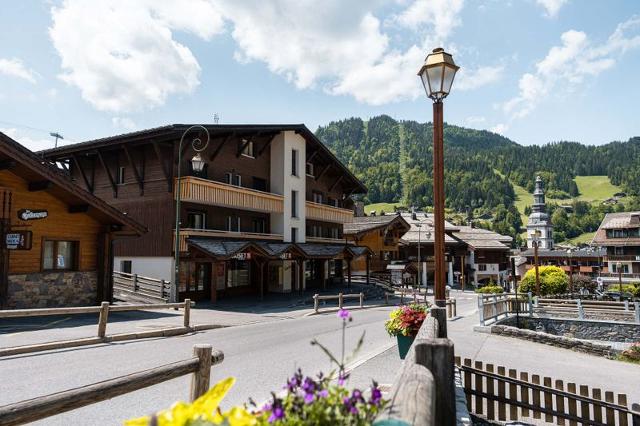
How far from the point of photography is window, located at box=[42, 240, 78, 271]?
60.1ft

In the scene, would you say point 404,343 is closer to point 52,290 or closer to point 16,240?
point 16,240

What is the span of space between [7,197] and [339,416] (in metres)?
18.7

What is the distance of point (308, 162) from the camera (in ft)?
124

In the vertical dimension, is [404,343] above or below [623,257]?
below

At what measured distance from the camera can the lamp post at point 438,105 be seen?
24.4 feet

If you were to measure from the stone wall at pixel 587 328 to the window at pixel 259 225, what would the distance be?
1709cm

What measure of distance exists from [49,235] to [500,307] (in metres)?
20.9

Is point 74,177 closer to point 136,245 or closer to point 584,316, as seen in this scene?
point 136,245

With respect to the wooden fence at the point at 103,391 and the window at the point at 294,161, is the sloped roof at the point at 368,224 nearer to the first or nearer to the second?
the window at the point at 294,161

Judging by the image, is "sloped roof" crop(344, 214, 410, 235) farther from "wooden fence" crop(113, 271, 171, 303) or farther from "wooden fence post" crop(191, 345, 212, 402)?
"wooden fence post" crop(191, 345, 212, 402)

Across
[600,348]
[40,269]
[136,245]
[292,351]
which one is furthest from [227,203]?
[600,348]

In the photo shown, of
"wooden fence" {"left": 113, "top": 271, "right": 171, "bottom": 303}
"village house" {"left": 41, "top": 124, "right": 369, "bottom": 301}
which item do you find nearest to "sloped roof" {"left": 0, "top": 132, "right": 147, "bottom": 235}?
"village house" {"left": 41, "top": 124, "right": 369, "bottom": 301}

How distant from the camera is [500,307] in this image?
75.4 feet

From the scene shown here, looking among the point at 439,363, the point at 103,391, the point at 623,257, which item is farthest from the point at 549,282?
the point at 623,257
